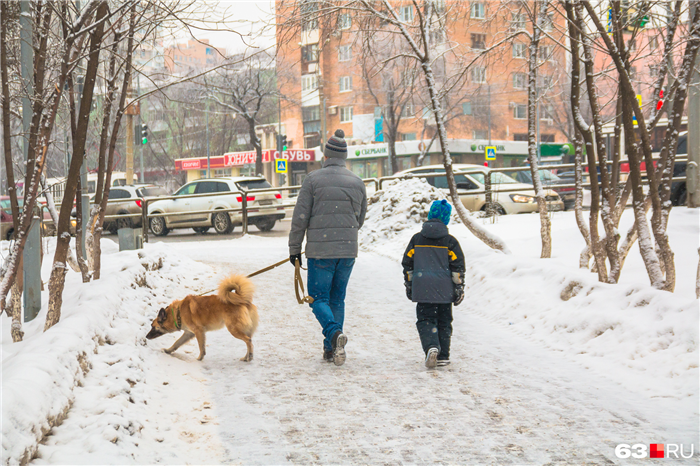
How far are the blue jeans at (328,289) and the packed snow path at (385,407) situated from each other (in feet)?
1.23

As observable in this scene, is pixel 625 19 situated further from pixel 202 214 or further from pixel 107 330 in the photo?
pixel 202 214

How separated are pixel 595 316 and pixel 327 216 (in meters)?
2.78

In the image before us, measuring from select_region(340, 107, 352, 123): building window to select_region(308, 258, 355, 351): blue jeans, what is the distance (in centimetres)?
5969

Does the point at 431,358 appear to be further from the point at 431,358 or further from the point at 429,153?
the point at 429,153

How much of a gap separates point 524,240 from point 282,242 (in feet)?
20.8

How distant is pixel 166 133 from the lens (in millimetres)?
67438

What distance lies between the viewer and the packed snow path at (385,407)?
12.6ft

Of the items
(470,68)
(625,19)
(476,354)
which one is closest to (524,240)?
(470,68)

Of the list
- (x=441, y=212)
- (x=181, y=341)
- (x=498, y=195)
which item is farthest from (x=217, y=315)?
(x=498, y=195)

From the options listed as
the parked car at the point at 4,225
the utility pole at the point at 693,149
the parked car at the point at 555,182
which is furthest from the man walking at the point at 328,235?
the parked car at the point at 4,225

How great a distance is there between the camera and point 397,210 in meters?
15.5

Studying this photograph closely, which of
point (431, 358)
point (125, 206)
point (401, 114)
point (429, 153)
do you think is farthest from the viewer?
point (429, 153)

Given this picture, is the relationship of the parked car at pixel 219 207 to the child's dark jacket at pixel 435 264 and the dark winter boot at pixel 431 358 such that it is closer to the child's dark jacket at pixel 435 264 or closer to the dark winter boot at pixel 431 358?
the child's dark jacket at pixel 435 264

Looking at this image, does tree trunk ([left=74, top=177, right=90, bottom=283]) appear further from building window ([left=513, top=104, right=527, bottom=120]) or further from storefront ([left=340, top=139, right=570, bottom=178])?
building window ([left=513, top=104, right=527, bottom=120])
